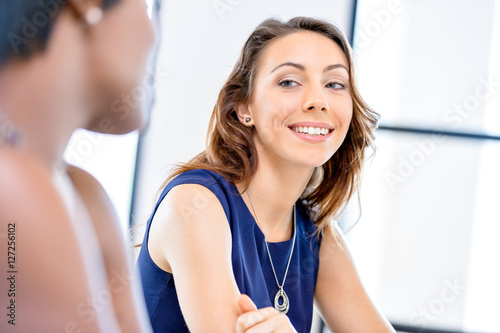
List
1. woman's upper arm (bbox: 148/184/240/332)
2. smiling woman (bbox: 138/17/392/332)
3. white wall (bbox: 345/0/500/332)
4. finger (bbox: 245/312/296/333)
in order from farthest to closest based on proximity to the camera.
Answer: white wall (bbox: 345/0/500/332), smiling woman (bbox: 138/17/392/332), woman's upper arm (bbox: 148/184/240/332), finger (bbox: 245/312/296/333)

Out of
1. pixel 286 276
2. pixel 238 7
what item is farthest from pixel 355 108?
pixel 238 7

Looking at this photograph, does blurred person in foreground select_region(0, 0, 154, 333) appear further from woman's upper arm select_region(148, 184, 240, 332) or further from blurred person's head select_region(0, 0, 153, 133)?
woman's upper arm select_region(148, 184, 240, 332)

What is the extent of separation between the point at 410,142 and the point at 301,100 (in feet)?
4.69

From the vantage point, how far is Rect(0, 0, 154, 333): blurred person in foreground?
0.79 feet

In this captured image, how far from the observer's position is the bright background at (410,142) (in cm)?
260

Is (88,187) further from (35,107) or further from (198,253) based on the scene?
(198,253)

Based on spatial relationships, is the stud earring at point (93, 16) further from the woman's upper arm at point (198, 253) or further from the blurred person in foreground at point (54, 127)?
the woman's upper arm at point (198, 253)

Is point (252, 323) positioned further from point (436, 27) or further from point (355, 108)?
point (436, 27)

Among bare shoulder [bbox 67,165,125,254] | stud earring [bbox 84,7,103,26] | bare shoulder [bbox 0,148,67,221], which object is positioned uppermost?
stud earring [bbox 84,7,103,26]

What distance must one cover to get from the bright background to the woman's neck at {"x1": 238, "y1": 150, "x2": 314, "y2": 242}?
1.27 m

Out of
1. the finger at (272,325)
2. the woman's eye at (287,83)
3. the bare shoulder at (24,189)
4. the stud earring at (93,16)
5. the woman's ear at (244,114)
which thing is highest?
the woman's eye at (287,83)

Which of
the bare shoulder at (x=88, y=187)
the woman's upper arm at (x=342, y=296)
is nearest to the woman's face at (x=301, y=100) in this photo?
the woman's upper arm at (x=342, y=296)

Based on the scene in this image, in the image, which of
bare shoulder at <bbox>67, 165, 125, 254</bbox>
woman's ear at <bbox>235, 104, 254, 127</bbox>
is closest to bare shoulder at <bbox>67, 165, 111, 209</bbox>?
bare shoulder at <bbox>67, 165, 125, 254</bbox>

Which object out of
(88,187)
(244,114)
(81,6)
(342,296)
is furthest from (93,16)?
(342,296)
